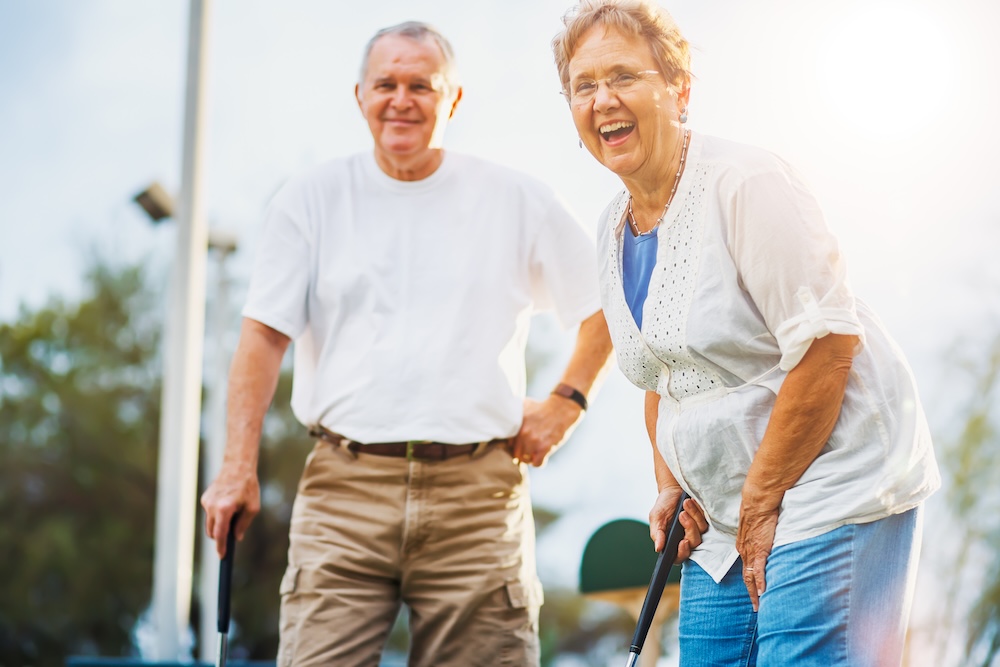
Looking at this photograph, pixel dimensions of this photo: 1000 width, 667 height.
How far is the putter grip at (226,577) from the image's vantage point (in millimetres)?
2301

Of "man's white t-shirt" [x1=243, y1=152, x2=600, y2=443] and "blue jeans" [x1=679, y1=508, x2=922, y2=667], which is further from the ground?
"man's white t-shirt" [x1=243, y1=152, x2=600, y2=443]

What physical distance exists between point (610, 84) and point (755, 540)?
27.9 inches

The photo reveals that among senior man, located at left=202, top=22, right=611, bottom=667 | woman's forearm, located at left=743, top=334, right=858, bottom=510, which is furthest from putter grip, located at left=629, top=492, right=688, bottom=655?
senior man, located at left=202, top=22, right=611, bottom=667

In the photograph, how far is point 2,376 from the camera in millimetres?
13922

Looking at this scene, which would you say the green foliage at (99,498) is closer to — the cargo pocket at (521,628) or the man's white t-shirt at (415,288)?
the man's white t-shirt at (415,288)

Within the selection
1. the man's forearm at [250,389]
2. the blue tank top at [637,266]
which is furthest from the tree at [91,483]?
the blue tank top at [637,266]

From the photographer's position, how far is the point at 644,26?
1716mm

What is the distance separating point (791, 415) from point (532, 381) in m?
10.1

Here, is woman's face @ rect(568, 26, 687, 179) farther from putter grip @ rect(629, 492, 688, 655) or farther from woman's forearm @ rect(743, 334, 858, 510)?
putter grip @ rect(629, 492, 688, 655)

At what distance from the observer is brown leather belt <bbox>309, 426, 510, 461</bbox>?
7.91 feet

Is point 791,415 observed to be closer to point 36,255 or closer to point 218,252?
point 218,252

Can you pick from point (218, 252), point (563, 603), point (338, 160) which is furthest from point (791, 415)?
point (563, 603)

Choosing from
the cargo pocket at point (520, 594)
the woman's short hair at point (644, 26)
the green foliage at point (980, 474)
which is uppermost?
the woman's short hair at point (644, 26)

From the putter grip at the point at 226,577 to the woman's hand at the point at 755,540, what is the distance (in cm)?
112
